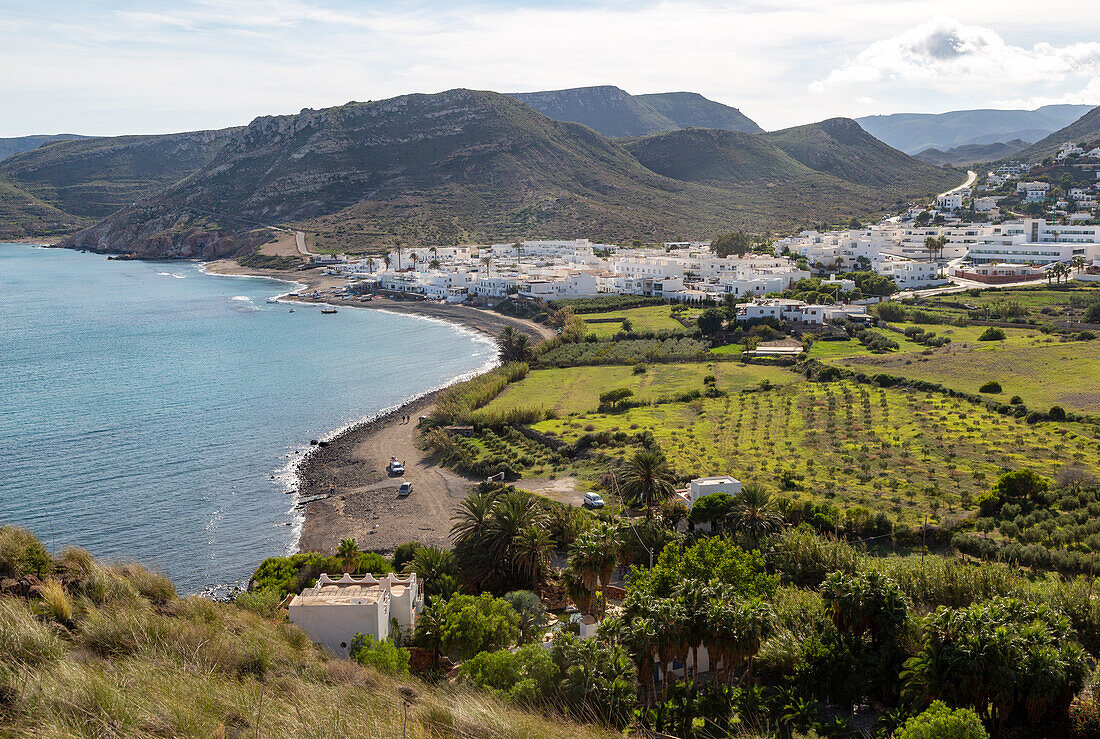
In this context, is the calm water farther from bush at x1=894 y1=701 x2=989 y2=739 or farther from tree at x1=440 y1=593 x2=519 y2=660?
bush at x1=894 y1=701 x2=989 y2=739

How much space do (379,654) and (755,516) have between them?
1358 centimetres

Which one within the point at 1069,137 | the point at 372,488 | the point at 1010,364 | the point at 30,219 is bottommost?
the point at 372,488

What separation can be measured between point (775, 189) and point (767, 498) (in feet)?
471

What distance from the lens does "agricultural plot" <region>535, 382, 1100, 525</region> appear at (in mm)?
30156

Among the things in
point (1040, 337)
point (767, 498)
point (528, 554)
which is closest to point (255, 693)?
point (528, 554)

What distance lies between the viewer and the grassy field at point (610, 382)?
159 feet

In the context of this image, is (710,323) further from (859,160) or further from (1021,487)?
(859,160)

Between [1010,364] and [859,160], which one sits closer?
[1010,364]

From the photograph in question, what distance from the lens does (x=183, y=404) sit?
52.5 meters

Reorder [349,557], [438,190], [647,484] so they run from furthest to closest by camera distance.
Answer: [438,190]
[647,484]
[349,557]

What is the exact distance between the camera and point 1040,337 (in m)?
55.7

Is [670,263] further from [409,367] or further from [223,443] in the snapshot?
[223,443]

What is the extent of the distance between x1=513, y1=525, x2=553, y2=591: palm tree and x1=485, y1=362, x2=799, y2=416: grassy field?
2189cm

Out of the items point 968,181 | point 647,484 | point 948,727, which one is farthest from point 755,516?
point 968,181
